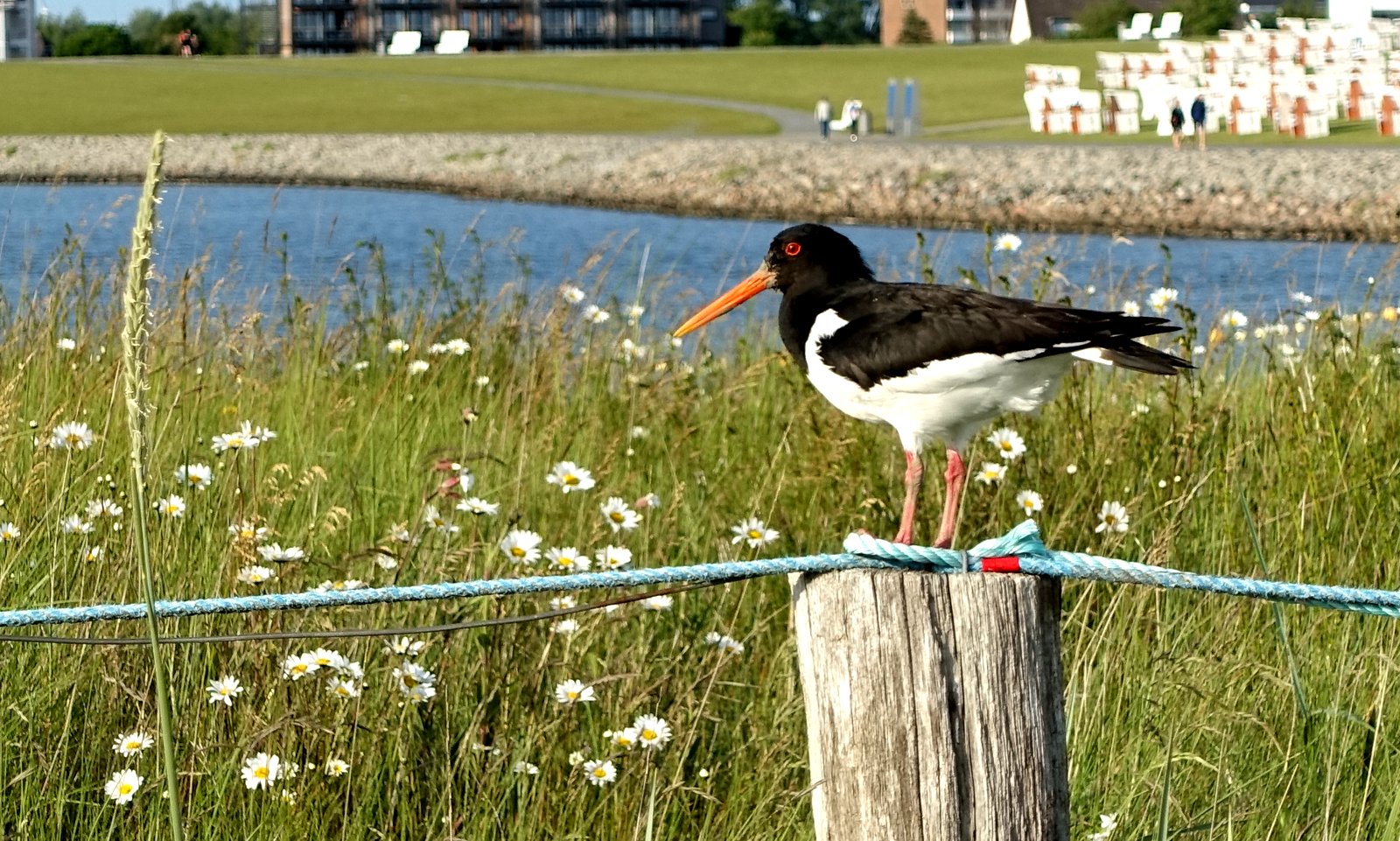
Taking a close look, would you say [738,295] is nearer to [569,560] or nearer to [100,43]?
[569,560]

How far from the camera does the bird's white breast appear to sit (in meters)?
3.54

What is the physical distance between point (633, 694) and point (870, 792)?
1.36 meters

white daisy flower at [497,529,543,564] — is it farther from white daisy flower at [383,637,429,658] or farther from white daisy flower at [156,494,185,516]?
white daisy flower at [156,494,185,516]

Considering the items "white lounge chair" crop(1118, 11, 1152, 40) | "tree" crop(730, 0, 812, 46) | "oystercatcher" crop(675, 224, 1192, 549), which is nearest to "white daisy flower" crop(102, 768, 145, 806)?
"oystercatcher" crop(675, 224, 1192, 549)

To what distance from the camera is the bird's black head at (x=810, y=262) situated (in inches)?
170

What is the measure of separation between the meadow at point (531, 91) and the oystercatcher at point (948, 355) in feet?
133

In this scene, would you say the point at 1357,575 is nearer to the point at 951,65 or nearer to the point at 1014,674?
the point at 1014,674

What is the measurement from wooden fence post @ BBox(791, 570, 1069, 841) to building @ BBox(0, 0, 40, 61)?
152 m

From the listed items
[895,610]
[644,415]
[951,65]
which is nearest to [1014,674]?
[895,610]

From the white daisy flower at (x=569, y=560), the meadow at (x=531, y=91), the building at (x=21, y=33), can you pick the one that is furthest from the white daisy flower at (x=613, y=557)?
the building at (x=21, y=33)

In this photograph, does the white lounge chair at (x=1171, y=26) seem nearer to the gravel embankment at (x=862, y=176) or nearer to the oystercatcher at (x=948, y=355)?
the gravel embankment at (x=862, y=176)

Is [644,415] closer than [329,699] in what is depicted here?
No

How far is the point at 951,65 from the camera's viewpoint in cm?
7994

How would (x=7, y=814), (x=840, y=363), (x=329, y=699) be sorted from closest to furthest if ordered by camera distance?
1. (x=7, y=814)
2. (x=329, y=699)
3. (x=840, y=363)
